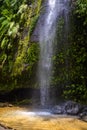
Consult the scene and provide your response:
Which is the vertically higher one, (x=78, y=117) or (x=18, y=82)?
(x=18, y=82)

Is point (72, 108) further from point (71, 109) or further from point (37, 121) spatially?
point (37, 121)

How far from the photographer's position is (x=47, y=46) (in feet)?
36.8

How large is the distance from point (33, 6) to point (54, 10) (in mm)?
1203

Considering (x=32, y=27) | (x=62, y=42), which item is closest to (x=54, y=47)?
(x=62, y=42)

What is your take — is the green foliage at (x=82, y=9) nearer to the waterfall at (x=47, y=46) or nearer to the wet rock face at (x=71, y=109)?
the waterfall at (x=47, y=46)

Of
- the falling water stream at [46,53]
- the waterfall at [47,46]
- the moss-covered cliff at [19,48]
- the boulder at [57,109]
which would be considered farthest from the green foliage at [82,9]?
the boulder at [57,109]

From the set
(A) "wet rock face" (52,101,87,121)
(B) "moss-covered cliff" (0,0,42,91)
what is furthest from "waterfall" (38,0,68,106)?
(A) "wet rock face" (52,101,87,121)

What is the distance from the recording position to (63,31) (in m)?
11.1

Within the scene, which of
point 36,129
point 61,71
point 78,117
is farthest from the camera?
point 61,71

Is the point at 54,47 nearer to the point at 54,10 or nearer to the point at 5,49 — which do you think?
the point at 54,10

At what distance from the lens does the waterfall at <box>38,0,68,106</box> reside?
11.0 m

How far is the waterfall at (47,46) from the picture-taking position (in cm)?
1105

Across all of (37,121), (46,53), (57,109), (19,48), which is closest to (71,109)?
(57,109)

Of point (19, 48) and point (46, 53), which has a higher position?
point (19, 48)
